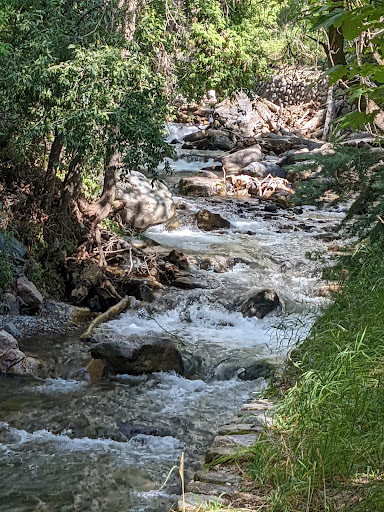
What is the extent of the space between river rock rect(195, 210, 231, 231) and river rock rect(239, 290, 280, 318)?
4448 mm

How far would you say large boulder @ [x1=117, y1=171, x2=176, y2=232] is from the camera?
1267cm

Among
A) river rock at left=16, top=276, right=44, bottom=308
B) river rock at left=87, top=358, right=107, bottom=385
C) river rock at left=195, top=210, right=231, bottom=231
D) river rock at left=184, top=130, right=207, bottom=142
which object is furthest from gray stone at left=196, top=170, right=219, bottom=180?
river rock at left=87, top=358, right=107, bottom=385

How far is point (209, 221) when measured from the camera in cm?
1364

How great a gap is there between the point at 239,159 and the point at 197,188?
3411 mm

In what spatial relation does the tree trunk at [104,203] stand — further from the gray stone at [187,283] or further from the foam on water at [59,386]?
the foam on water at [59,386]

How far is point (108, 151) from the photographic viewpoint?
25.7 feet

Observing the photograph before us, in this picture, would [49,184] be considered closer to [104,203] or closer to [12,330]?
[104,203]

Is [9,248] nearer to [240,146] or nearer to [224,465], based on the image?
[224,465]

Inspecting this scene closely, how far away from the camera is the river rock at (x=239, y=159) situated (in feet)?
61.8

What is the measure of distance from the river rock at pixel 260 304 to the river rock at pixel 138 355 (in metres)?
2.07

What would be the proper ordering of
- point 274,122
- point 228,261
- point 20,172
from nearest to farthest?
point 20,172, point 228,261, point 274,122

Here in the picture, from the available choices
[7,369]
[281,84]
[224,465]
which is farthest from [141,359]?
[281,84]

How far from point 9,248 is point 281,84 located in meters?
22.9

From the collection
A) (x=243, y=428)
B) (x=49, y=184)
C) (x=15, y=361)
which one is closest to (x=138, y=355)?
(x=15, y=361)
